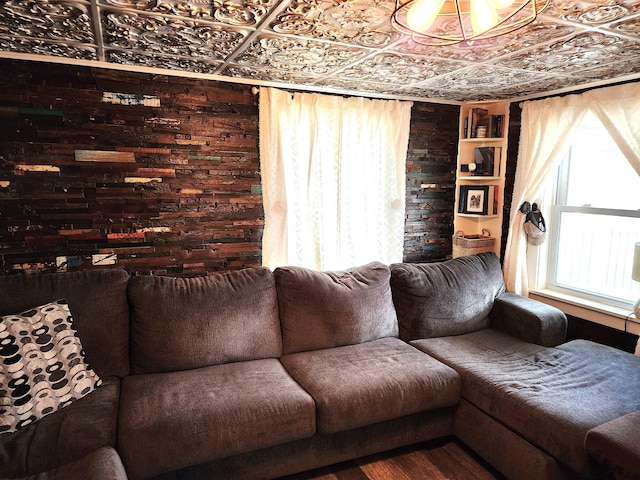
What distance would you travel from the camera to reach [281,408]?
1.91 meters

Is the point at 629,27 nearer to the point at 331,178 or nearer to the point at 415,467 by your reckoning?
the point at 331,178

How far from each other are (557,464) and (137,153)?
9.27 feet

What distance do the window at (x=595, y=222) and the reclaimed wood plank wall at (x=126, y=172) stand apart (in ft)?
7.86

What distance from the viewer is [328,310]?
8.54ft

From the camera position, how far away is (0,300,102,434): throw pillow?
1.75 meters

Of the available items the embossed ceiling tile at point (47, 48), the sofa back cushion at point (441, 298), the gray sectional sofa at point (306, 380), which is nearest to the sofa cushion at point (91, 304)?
the gray sectional sofa at point (306, 380)

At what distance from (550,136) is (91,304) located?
330 centimetres

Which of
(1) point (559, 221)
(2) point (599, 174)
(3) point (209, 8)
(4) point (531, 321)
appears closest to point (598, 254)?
(1) point (559, 221)

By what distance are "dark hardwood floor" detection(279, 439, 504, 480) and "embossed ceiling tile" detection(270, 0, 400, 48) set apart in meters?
2.20

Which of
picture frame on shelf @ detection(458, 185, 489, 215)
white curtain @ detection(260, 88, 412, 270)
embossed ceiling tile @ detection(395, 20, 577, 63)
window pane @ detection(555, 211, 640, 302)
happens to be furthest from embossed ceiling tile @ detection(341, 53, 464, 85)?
window pane @ detection(555, 211, 640, 302)

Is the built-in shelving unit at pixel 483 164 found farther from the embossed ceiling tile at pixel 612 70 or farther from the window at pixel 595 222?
the embossed ceiling tile at pixel 612 70

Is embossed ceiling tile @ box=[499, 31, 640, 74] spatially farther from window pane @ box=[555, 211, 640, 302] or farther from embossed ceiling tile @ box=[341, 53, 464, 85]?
window pane @ box=[555, 211, 640, 302]

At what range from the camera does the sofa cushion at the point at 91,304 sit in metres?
2.11

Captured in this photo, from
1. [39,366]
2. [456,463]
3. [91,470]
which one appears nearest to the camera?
[91,470]
